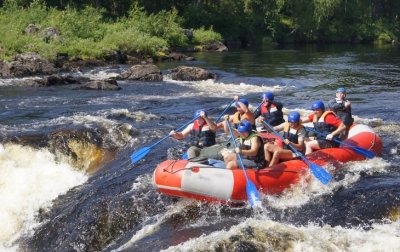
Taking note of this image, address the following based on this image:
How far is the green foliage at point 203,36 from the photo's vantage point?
4238cm

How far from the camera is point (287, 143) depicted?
9305 mm

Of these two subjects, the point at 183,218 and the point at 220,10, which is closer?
the point at 183,218

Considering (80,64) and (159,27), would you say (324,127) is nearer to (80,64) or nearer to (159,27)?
(80,64)

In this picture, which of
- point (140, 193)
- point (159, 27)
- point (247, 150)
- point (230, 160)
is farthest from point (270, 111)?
point (159, 27)

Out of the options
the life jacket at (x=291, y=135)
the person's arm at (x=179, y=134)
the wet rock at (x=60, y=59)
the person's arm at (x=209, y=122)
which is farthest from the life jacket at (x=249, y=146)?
the wet rock at (x=60, y=59)

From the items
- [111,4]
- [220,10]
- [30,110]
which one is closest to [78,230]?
[30,110]

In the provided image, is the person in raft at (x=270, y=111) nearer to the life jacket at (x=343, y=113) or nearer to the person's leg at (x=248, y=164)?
the life jacket at (x=343, y=113)

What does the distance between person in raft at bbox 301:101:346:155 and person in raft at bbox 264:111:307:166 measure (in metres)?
0.42

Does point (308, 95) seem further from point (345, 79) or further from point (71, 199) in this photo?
point (71, 199)

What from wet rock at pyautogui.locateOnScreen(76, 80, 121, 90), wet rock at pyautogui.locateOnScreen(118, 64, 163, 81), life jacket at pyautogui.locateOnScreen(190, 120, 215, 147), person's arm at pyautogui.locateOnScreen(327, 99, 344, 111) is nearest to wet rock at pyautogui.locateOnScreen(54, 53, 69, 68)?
wet rock at pyautogui.locateOnScreen(118, 64, 163, 81)

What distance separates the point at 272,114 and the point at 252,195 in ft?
12.8

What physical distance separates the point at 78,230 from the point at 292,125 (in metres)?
4.43

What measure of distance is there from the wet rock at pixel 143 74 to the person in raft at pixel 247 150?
1492 cm

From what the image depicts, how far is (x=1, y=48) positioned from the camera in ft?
82.0
